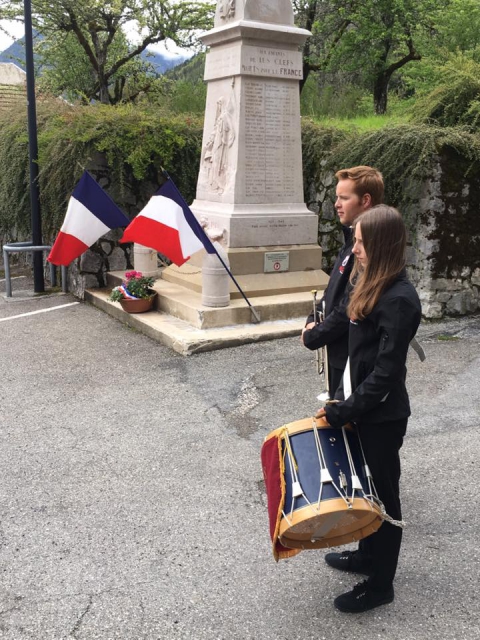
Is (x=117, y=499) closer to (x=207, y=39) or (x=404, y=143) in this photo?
(x=404, y=143)

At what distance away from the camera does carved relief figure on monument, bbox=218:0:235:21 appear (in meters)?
7.88

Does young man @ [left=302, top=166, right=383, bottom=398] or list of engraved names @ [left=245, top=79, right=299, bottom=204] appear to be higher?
list of engraved names @ [left=245, top=79, right=299, bottom=204]

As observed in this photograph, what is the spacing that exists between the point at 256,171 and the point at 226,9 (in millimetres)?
2045

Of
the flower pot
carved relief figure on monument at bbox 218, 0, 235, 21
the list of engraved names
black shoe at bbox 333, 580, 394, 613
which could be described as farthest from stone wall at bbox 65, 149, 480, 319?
black shoe at bbox 333, 580, 394, 613

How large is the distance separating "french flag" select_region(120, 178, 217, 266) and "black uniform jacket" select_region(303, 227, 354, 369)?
12.7ft

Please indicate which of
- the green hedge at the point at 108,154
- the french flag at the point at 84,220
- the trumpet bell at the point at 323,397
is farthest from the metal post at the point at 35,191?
the trumpet bell at the point at 323,397

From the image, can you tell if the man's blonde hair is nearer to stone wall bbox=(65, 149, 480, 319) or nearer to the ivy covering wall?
the ivy covering wall

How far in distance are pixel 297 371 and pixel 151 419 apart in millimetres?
1644

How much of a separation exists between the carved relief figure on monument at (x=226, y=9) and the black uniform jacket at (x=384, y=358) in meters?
6.44

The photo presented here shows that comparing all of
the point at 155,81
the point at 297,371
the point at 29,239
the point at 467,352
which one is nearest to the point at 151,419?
the point at 297,371

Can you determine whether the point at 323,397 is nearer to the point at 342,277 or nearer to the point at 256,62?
the point at 342,277

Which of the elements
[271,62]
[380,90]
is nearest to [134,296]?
[271,62]

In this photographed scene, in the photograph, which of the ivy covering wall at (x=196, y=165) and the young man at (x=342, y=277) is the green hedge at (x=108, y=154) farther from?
the young man at (x=342, y=277)

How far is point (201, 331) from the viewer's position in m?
7.03
